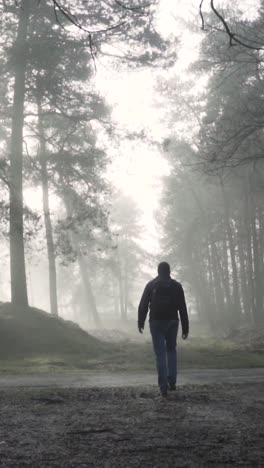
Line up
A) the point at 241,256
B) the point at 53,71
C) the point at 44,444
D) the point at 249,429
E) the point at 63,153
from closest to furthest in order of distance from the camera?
the point at 44,444 < the point at 249,429 < the point at 53,71 < the point at 63,153 < the point at 241,256

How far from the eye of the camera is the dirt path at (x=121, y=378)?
841 cm

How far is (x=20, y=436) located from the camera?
4789mm

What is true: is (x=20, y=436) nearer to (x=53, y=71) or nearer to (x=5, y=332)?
(x=5, y=332)

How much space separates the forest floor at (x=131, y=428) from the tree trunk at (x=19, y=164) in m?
8.80

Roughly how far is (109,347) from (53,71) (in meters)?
9.30

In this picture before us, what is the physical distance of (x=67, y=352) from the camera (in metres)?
14.0

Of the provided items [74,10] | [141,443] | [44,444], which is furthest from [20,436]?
[74,10]

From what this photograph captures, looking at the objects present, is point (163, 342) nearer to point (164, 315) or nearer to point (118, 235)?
point (164, 315)

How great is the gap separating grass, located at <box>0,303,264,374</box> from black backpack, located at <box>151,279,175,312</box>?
377 cm

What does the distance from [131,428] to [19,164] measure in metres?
13.0

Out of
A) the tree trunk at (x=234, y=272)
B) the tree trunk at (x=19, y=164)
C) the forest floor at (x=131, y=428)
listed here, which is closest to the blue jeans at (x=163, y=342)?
the forest floor at (x=131, y=428)

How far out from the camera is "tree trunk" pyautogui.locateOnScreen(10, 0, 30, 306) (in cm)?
1555

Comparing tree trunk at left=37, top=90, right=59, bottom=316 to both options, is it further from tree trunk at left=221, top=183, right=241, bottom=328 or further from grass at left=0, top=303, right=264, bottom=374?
tree trunk at left=221, top=183, right=241, bottom=328

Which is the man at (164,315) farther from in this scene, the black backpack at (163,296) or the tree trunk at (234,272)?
the tree trunk at (234,272)
